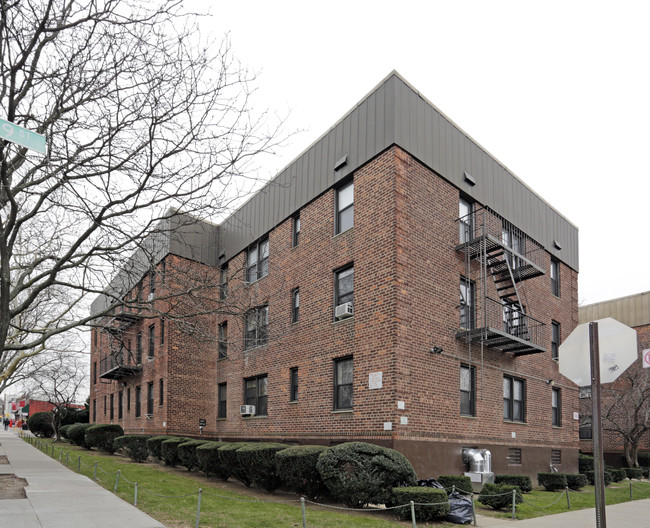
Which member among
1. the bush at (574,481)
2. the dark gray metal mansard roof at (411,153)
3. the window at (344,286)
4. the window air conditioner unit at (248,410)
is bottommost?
the bush at (574,481)

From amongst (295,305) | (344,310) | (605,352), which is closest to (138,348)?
(295,305)

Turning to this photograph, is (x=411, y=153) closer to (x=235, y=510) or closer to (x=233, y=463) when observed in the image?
(x=233, y=463)

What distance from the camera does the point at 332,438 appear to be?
1680cm

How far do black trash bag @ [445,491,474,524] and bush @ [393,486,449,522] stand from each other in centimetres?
20

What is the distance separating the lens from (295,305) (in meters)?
20.6

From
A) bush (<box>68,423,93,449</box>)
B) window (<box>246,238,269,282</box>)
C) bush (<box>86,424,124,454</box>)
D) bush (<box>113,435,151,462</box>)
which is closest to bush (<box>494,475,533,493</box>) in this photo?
window (<box>246,238,269,282</box>)

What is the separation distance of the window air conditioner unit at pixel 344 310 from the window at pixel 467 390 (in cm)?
369

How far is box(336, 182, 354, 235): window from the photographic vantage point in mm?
18172

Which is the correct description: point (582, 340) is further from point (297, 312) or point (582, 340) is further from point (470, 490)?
point (297, 312)

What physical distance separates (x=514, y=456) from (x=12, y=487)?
14.6m

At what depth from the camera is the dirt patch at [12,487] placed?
476 inches

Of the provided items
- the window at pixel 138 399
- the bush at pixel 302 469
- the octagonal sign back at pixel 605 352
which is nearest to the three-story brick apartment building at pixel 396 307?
the bush at pixel 302 469

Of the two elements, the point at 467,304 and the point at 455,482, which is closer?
the point at 455,482

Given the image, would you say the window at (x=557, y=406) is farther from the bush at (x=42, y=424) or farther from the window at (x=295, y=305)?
the bush at (x=42, y=424)
